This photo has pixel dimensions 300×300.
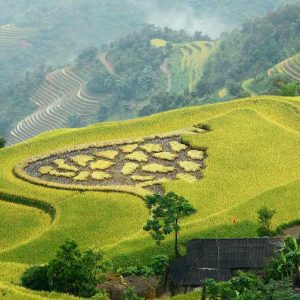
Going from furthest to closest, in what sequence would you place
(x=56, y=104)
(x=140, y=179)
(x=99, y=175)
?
(x=56, y=104) → (x=99, y=175) → (x=140, y=179)

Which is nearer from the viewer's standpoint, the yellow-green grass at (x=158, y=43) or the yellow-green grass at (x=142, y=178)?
the yellow-green grass at (x=142, y=178)

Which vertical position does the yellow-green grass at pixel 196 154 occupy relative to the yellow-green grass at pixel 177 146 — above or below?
below

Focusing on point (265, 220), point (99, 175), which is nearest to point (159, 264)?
point (265, 220)

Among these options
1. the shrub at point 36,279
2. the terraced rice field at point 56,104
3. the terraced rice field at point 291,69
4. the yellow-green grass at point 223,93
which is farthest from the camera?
the terraced rice field at point 56,104

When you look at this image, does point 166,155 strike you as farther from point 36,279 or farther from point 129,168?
point 36,279

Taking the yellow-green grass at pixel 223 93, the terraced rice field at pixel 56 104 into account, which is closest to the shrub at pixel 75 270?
the yellow-green grass at pixel 223 93

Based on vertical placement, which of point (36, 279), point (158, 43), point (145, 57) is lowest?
point (36, 279)

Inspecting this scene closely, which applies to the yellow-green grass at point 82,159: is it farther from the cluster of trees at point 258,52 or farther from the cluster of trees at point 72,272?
the cluster of trees at point 258,52

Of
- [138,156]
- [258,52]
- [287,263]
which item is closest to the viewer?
[287,263]
